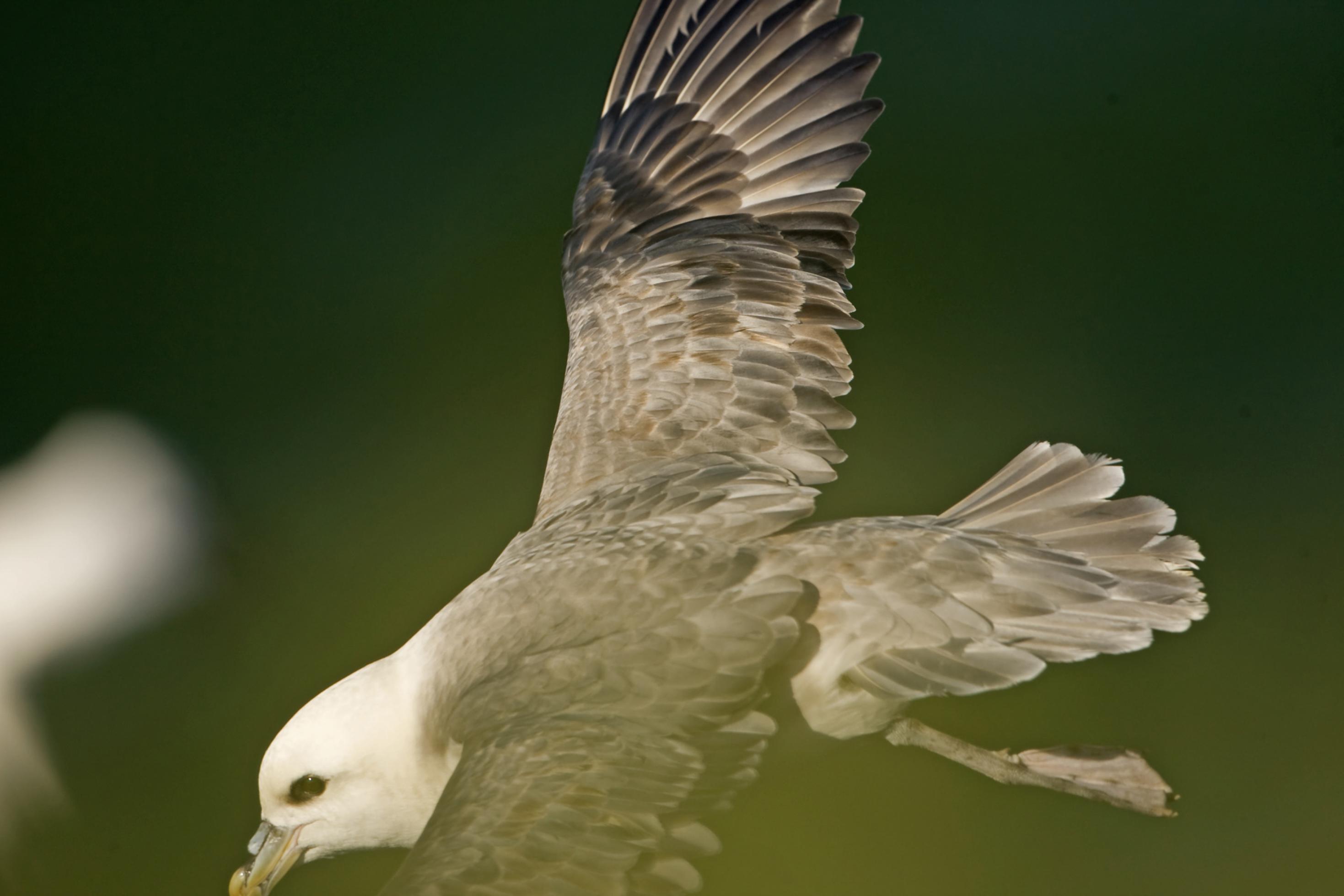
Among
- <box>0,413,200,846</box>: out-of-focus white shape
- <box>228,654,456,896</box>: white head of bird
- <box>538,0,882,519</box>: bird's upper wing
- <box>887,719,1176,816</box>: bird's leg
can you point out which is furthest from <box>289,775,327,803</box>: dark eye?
<box>0,413,200,846</box>: out-of-focus white shape

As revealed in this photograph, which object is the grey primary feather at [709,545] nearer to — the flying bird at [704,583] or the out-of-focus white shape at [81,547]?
the flying bird at [704,583]

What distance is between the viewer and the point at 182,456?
398 cm

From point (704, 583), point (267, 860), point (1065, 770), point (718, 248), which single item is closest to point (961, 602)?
point (704, 583)

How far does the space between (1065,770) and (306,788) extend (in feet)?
4.56

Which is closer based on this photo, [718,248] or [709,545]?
[709,545]

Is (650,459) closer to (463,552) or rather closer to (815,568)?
(815,568)

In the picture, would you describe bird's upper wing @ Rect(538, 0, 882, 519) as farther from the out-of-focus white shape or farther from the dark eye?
the out-of-focus white shape

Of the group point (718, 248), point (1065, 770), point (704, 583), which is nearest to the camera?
point (704, 583)

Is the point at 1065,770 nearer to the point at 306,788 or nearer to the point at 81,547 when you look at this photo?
the point at 306,788

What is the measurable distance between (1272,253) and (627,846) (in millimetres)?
3585

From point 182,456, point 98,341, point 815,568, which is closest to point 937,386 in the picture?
point 815,568

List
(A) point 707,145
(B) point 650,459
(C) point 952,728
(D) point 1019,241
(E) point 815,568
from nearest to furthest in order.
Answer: (E) point 815,568 → (B) point 650,459 → (A) point 707,145 → (C) point 952,728 → (D) point 1019,241

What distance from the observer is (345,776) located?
1.83 m

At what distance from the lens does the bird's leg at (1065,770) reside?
1.95 meters
